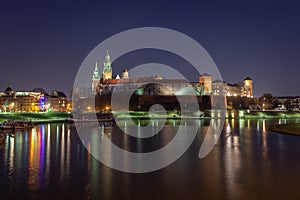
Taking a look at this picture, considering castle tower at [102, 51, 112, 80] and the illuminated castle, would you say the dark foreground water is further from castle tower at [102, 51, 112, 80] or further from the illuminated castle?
castle tower at [102, 51, 112, 80]

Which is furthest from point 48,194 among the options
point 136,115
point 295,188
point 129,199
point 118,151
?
point 136,115

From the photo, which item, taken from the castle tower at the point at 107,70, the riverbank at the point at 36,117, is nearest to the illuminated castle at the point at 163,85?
the castle tower at the point at 107,70

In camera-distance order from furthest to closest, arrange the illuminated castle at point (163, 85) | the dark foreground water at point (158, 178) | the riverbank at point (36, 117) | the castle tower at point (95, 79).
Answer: the castle tower at point (95, 79), the illuminated castle at point (163, 85), the riverbank at point (36, 117), the dark foreground water at point (158, 178)

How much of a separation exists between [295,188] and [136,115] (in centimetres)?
4848

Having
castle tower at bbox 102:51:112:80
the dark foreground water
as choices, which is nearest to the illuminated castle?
castle tower at bbox 102:51:112:80

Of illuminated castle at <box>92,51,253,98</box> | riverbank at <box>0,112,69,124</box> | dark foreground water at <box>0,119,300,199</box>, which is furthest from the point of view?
illuminated castle at <box>92,51,253,98</box>

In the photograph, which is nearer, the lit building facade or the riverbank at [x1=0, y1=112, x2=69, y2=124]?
the riverbank at [x1=0, y1=112, x2=69, y2=124]

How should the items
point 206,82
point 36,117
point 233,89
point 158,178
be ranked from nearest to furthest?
point 158,178
point 36,117
point 206,82
point 233,89

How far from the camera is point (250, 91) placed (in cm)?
10344

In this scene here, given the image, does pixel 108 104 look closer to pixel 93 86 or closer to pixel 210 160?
pixel 93 86

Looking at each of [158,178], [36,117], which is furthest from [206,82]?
[158,178]

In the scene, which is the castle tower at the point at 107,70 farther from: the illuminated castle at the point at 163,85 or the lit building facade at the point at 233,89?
the lit building facade at the point at 233,89

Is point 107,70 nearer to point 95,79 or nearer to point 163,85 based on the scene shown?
point 95,79

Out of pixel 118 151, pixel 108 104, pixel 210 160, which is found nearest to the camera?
pixel 210 160
